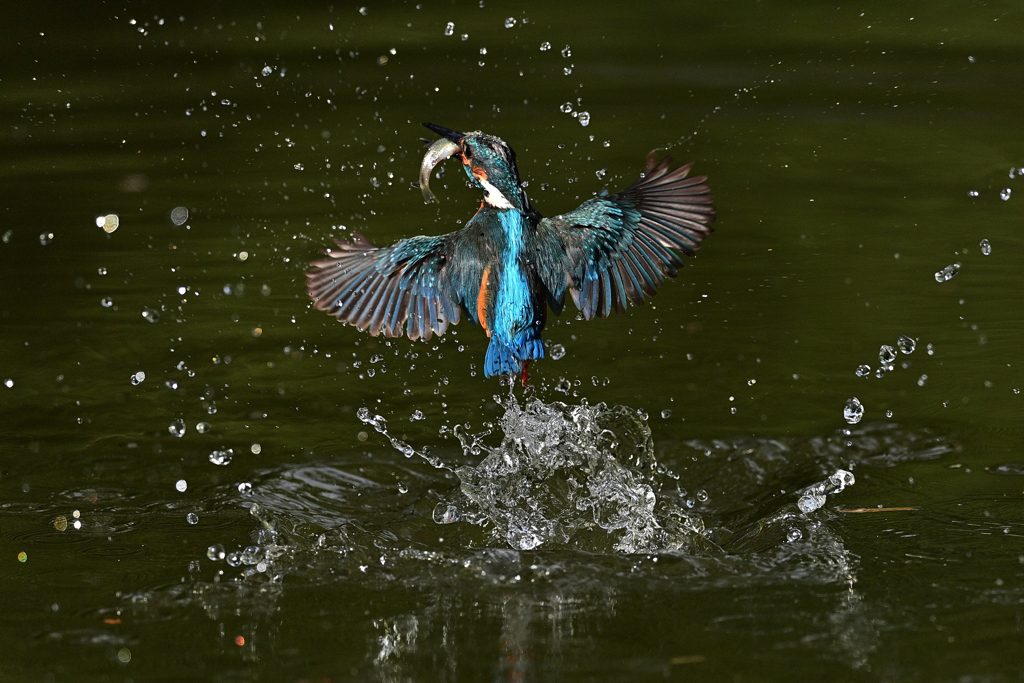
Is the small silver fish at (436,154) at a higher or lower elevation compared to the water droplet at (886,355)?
higher

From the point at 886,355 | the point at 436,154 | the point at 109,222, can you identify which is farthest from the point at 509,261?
the point at 109,222

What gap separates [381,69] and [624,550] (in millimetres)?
5869

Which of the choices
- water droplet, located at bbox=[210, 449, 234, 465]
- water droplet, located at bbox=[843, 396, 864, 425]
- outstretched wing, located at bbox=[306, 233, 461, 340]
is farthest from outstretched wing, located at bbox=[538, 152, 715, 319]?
water droplet, located at bbox=[210, 449, 234, 465]

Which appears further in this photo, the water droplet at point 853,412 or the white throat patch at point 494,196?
the water droplet at point 853,412

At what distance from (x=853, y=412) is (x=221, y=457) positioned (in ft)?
7.43

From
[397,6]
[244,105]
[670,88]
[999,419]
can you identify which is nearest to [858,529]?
[999,419]

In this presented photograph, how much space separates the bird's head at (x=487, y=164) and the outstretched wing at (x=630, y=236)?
223 millimetres

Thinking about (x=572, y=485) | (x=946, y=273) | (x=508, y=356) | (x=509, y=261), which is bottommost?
(x=572, y=485)

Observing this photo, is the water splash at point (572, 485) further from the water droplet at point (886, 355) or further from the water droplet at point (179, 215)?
the water droplet at point (179, 215)

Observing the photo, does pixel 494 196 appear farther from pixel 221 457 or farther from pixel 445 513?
pixel 221 457

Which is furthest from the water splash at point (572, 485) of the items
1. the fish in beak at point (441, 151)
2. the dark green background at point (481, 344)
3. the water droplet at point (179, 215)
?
the water droplet at point (179, 215)

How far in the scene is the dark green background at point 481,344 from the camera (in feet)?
10.1

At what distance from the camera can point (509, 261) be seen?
374 cm

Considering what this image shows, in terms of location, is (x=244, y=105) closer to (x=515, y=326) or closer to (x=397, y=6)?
(x=397, y=6)
